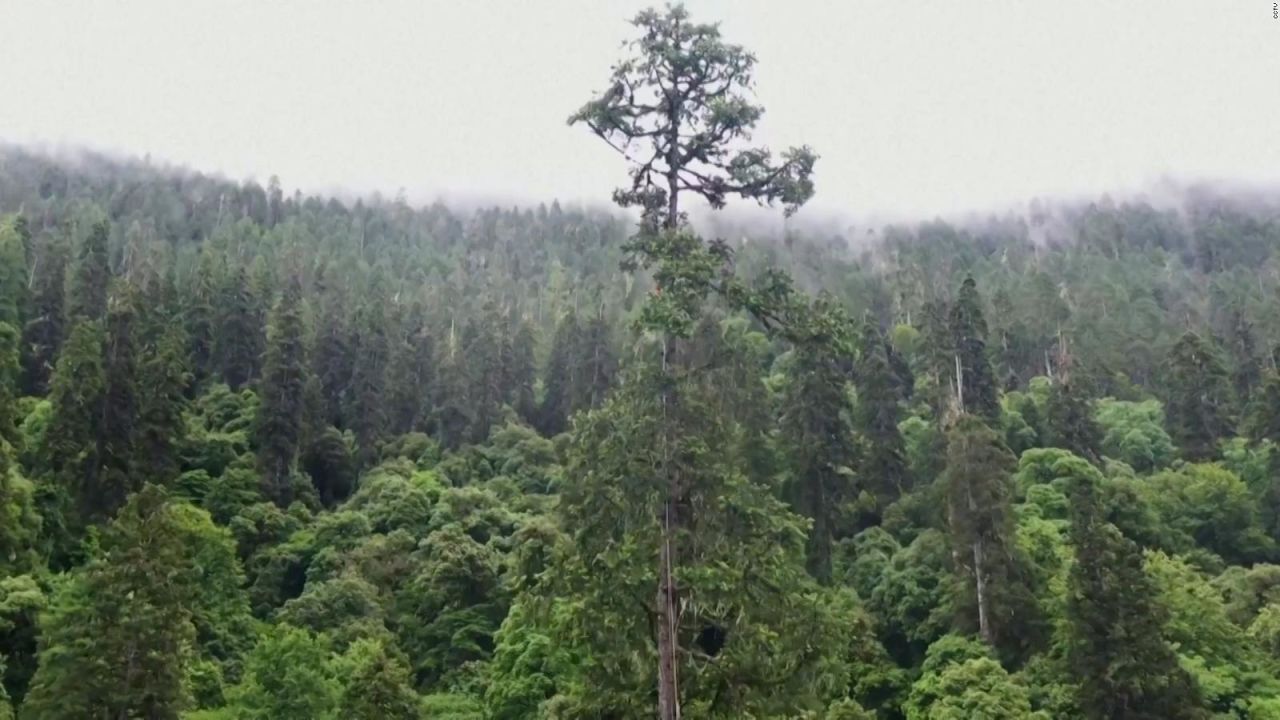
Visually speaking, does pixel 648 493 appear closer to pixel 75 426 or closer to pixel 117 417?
pixel 75 426

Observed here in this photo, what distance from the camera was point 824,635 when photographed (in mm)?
14344

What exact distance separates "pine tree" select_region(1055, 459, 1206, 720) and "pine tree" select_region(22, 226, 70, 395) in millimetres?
54206

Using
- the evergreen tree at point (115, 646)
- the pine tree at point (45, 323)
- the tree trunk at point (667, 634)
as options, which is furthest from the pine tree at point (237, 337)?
the tree trunk at point (667, 634)

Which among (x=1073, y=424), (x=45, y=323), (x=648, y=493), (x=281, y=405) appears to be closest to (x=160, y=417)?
(x=281, y=405)

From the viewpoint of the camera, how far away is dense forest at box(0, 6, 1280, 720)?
47.7ft

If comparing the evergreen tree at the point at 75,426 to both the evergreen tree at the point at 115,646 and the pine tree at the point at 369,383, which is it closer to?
the evergreen tree at the point at 115,646

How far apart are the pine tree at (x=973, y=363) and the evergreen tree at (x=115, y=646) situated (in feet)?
138

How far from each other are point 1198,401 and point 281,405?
52.3 meters

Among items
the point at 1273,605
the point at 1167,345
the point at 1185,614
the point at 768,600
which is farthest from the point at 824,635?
the point at 1167,345

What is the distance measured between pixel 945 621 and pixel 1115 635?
31.2 ft

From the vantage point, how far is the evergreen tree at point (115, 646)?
957 inches

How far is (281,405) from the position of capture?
57062 millimetres

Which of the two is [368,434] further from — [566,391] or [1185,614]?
[1185,614]

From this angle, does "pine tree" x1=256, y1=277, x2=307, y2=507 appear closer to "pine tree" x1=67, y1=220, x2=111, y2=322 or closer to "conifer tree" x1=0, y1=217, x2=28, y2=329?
"pine tree" x1=67, y1=220, x2=111, y2=322
